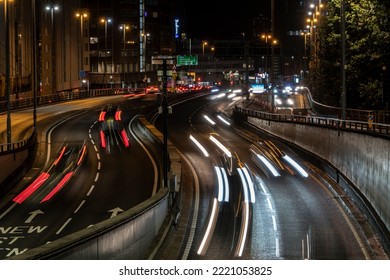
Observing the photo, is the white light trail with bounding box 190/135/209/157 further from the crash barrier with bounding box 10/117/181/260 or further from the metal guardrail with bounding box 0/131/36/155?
the crash barrier with bounding box 10/117/181/260

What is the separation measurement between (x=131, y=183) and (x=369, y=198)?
14.4 m

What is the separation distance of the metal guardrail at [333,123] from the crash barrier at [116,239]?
11.4 metres

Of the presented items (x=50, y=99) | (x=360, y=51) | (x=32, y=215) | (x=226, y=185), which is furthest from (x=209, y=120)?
(x=32, y=215)

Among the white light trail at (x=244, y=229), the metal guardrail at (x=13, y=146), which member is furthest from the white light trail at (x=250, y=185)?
the metal guardrail at (x=13, y=146)

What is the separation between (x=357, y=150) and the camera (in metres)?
32.3

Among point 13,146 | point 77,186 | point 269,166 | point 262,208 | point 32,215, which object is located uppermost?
point 13,146

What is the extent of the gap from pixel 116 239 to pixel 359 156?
19.6m

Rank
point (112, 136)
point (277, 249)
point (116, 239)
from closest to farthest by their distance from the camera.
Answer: point (116, 239) → point (277, 249) → point (112, 136)

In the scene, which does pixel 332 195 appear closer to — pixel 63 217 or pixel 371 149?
pixel 371 149

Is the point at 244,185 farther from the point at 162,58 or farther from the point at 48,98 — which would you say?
the point at 48,98

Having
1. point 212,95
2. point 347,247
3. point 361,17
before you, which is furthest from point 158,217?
point 212,95

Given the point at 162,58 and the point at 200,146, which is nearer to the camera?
the point at 162,58

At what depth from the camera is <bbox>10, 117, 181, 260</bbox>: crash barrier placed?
38.9 ft

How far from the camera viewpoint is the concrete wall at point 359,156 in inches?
1016
